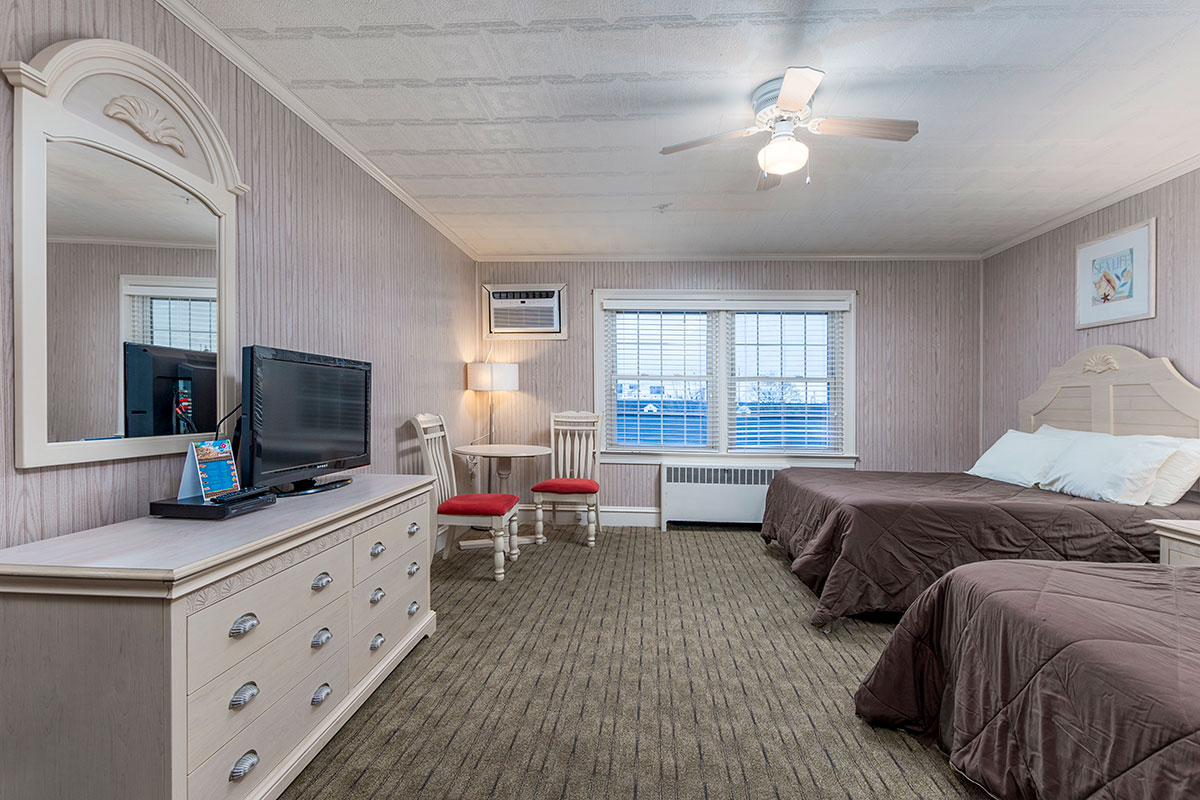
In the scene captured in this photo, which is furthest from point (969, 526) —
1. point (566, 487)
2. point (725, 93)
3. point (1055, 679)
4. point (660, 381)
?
point (660, 381)

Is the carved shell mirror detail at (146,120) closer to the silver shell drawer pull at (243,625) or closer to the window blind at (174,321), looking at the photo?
the window blind at (174,321)

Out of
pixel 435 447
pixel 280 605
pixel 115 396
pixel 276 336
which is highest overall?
pixel 276 336

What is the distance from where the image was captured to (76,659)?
122 centimetres

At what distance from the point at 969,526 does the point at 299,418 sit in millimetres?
3256

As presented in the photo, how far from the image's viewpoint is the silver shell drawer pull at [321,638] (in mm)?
1776

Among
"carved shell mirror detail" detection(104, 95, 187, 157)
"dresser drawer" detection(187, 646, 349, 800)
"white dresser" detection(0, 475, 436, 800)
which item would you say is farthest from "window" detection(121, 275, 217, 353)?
"dresser drawer" detection(187, 646, 349, 800)

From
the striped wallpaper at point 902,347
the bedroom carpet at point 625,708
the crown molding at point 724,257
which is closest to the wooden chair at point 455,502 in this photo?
the bedroom carpet at point 625,708

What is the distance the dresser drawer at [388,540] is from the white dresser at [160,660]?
1.01ft

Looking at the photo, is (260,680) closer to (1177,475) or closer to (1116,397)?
(1177,475)

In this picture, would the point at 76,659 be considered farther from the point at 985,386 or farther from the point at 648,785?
the point at 985,386

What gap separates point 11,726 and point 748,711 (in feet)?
7.01

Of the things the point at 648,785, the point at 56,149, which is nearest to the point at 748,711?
the point at 648,785

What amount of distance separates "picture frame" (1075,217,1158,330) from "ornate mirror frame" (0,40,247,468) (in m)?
4.96

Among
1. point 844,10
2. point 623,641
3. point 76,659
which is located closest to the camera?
point 76,659
